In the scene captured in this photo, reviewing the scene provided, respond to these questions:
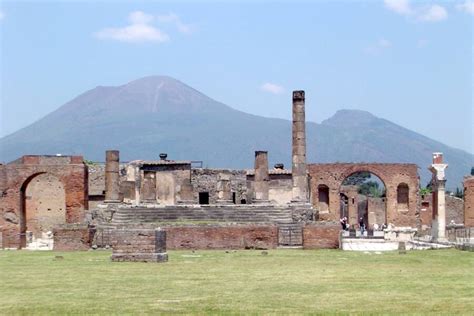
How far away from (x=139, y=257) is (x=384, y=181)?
124 feet

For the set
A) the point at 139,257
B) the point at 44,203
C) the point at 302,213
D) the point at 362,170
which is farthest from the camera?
the point at 362,170

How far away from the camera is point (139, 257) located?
2470 centimetres

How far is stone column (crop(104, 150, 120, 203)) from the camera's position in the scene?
43.7 metres

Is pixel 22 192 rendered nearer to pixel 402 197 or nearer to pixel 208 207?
pixel 208 207

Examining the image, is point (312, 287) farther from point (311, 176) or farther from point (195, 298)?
point (311, 176)

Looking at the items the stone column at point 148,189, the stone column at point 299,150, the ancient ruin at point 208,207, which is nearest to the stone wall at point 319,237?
the ancient ruin at point 208,207

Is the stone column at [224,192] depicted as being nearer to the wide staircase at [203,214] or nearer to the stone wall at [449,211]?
the wide staircase at [203,214]

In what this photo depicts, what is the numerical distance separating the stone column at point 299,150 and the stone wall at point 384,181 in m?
13.2

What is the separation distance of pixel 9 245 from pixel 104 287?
74.2ft

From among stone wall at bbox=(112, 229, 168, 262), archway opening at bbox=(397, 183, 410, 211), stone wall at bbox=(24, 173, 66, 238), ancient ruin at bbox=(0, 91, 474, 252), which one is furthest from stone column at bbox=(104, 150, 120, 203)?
archway opening at bbox=(397, 183, 410, 211)

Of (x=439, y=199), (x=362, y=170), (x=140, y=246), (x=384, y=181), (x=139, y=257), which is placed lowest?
(x=139, y=257)

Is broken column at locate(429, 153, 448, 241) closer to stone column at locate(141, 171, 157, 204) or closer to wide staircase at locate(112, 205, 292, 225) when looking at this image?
wide staircase at locate(112, 205, 292, 225)

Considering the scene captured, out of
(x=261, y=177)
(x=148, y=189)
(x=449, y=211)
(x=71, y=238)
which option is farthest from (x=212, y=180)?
(x=71, y=238)

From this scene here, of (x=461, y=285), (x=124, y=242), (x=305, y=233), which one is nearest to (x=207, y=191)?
(x=305, y=233)
